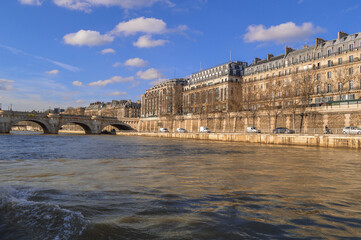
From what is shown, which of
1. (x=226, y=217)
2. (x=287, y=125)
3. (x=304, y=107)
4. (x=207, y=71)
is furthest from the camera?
(x=207, y=71)

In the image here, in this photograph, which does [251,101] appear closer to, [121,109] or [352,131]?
[352,131]

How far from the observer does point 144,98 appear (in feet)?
470

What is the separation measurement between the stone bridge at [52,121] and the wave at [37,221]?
71.4m

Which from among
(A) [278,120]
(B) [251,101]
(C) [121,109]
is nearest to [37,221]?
(A) [278,120]

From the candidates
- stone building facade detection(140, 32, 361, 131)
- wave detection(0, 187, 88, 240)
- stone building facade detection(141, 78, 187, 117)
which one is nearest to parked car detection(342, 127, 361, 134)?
stone building facade detection(140, 32, 361, 131)

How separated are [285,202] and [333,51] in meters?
66.2

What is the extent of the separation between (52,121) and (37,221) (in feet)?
258

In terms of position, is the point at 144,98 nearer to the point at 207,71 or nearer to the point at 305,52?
the point at 207,71

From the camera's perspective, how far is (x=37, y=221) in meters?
5.32

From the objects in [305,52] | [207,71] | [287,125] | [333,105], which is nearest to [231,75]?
[207,71]

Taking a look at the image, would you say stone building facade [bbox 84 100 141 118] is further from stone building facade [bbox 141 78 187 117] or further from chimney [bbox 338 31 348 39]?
chimney [bbox 338 31 348 39]

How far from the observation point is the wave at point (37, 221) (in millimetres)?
4730

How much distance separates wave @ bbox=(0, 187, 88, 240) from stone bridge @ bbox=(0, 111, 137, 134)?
2812 inches

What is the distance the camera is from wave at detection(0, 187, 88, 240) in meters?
4.73
